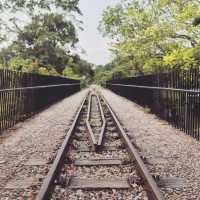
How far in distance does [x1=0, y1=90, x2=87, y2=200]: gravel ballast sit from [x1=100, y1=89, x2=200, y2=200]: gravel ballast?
1729 millimetres

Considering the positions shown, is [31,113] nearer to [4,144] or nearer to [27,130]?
[27,130]

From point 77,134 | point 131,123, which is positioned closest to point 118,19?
point 131,123

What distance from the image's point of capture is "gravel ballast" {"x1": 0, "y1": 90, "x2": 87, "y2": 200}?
5.90m

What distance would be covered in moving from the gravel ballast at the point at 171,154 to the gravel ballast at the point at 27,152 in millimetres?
1729

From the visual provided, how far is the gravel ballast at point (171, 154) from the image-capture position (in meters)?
5.75

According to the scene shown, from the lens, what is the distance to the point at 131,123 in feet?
47.4

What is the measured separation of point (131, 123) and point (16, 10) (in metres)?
27.5

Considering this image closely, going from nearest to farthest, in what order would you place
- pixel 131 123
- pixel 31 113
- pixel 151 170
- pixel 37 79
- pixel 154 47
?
pixel 151 170
pixel 131 123
pixel 31 113
pixel 37 79
pixel 154 47

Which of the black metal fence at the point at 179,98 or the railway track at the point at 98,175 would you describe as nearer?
the railway track at the point at 98,175

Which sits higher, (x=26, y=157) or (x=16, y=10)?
(x=16, y=10)

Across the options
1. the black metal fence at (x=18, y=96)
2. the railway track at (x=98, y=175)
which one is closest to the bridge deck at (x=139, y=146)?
the railway track at (x=98, y=175)

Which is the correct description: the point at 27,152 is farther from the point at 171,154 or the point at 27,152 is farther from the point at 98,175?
the point at 171,154

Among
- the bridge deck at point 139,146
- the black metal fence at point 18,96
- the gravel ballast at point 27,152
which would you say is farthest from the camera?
the black metal fence at point 18,96

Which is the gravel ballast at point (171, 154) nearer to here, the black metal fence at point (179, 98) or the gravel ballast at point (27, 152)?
the black metal fence at point (179, 98)
